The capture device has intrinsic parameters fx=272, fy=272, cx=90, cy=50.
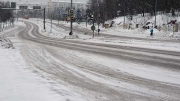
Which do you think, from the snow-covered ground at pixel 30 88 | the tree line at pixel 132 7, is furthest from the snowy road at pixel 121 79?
the tree line at pixel 132 7

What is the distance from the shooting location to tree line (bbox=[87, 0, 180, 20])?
6425cm

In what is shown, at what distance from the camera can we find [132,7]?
3346 inches

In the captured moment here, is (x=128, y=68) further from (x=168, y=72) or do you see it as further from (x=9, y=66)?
(x=9, y=66)

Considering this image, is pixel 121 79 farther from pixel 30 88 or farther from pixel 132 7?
pixel 132 7

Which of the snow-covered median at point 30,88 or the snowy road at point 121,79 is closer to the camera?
the snow-covered median at point 30,88

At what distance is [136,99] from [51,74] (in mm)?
4506

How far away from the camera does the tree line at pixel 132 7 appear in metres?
64.2

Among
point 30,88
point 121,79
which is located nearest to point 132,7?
point 121,79

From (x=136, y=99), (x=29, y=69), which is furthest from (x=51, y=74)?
(x=136, y=99)

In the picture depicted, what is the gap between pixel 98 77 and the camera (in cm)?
1023

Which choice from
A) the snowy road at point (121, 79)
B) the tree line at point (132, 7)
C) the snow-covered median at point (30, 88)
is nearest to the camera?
the snow-covered median at point (30, 88)

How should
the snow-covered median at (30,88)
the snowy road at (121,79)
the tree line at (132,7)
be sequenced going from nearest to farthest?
the snow-covered median at (30,88) → the snowy road at (121,79) → the tree line at (132,7)

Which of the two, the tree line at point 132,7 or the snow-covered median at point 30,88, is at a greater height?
the tree line at point 132,7

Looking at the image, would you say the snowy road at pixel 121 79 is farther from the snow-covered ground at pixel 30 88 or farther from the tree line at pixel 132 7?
the tree line at pixel 132 7
